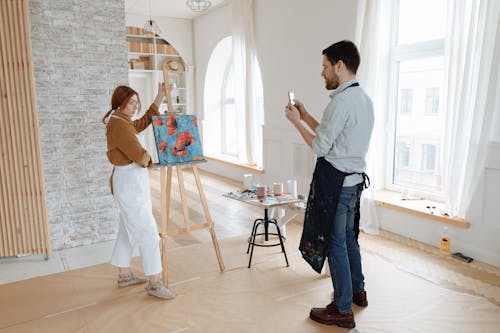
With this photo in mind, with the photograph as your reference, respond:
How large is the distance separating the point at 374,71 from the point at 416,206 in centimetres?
140

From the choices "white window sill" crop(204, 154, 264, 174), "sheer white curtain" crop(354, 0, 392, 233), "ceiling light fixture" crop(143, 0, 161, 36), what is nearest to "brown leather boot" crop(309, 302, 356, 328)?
"sheer white curtain" crop(354, 0, 392, 233)

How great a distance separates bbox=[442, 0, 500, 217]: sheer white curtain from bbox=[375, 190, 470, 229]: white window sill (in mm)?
83

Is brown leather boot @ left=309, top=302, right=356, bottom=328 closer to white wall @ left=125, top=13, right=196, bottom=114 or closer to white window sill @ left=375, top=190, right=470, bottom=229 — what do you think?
white window sill @ left=375, top=190, right=470, bottom=229

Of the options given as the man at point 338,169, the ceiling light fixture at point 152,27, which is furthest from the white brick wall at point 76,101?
the ceiling light fixture at point 152,27

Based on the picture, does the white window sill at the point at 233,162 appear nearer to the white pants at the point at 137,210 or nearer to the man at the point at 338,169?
the white pants at the point at 137,210

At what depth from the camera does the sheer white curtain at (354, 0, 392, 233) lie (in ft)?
12.9

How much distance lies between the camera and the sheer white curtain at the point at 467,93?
10.2 feet

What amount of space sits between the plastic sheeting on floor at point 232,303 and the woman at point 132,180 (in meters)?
0.27

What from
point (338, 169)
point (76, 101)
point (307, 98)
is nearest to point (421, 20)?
point (307, 98)

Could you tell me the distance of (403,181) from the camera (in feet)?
14.4

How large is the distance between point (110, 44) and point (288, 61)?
233cm

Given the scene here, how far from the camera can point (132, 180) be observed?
2.74 metres

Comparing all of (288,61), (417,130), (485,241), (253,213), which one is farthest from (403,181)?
(288,61)

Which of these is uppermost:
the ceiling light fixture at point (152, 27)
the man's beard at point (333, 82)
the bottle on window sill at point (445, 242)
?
the ceiling light fixture at point (152, 27)
